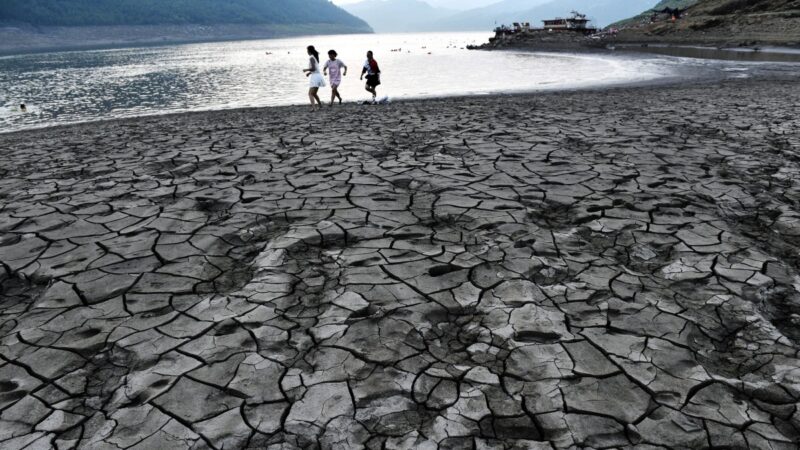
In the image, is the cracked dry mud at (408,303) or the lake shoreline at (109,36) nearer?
the cracked dry mud at (408,303)

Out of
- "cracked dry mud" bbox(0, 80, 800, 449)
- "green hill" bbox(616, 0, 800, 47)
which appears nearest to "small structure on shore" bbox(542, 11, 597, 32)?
"green hill" bbox(616, 0, 800, 47)

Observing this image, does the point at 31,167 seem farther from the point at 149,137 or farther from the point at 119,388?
the point at 119,388

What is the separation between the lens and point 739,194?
15.8 feet

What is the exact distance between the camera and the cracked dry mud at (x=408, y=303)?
2172mm

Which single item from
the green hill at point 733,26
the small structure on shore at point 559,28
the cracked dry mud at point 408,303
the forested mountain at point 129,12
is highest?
the forested mountain at point 129,12

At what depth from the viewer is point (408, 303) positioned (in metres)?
3.07

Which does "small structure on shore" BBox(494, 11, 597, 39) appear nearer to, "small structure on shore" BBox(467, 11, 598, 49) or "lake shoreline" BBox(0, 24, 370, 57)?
"small structure on shore" BBox(467, 11, 598, 49)

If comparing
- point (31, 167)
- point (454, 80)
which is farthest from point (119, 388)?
point (454, 80)

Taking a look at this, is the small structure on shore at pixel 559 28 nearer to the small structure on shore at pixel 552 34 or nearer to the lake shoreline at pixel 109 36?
the small structure on shore at pixel 552 34

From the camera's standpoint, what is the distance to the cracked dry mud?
7.13 feet

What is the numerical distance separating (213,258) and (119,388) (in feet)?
4.83

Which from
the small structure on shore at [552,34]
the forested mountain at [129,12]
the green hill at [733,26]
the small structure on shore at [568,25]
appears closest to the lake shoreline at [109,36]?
the forested mountain at [129,12]

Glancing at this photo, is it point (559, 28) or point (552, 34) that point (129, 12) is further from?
point (552, 34)

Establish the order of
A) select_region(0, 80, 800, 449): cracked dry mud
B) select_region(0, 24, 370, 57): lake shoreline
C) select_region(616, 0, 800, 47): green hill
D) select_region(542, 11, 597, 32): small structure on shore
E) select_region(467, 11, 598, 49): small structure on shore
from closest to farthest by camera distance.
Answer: select_region(0, 80, 800, 449): cracked dry mud → select_region(616, 0, 800, 47): green hill → select_region(467, 11, 598, 49): small structure on shore → select_region(542, 11, 597, 32): small structure on shore → select_region(0, 24, 370, 57): lake shoreline
